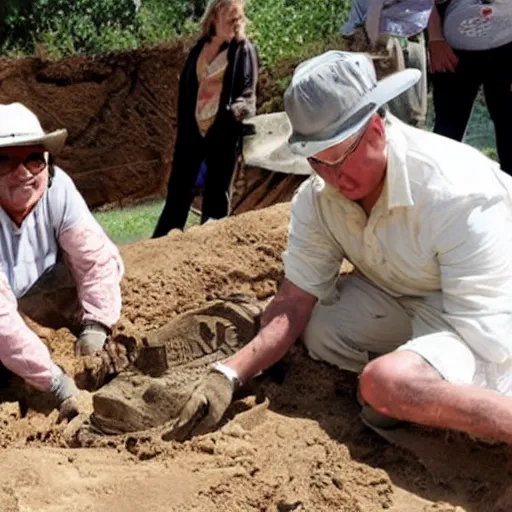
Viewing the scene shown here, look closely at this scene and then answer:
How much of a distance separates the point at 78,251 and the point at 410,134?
1605mm

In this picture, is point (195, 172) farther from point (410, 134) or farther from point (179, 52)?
point (179, 52)

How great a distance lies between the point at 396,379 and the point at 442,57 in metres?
2.70

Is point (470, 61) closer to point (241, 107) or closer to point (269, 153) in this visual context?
point (241, 107)

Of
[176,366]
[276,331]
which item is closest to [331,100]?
[276,331]

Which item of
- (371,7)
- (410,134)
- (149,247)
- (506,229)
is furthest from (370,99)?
(371,7)

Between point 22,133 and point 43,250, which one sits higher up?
point 22,133

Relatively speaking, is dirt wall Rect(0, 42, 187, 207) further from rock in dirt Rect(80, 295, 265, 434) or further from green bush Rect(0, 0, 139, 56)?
rock in dirt Rect(80, 295, 265, 434)

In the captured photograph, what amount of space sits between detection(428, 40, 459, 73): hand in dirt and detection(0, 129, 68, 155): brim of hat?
2042mm

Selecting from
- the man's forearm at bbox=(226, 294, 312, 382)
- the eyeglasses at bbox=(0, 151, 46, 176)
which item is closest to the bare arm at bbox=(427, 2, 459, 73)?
the eyeglasses at bbox=(0, 151, 46, 176)

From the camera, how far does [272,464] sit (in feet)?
10.2

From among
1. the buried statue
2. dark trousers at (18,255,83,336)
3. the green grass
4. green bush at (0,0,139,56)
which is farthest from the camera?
green bush at (0,0,139,56)

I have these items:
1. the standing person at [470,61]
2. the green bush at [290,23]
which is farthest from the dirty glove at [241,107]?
the green bush at [290,23]

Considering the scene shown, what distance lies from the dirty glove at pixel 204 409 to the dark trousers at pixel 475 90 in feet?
8.27

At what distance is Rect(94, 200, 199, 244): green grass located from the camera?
7.59 meters
